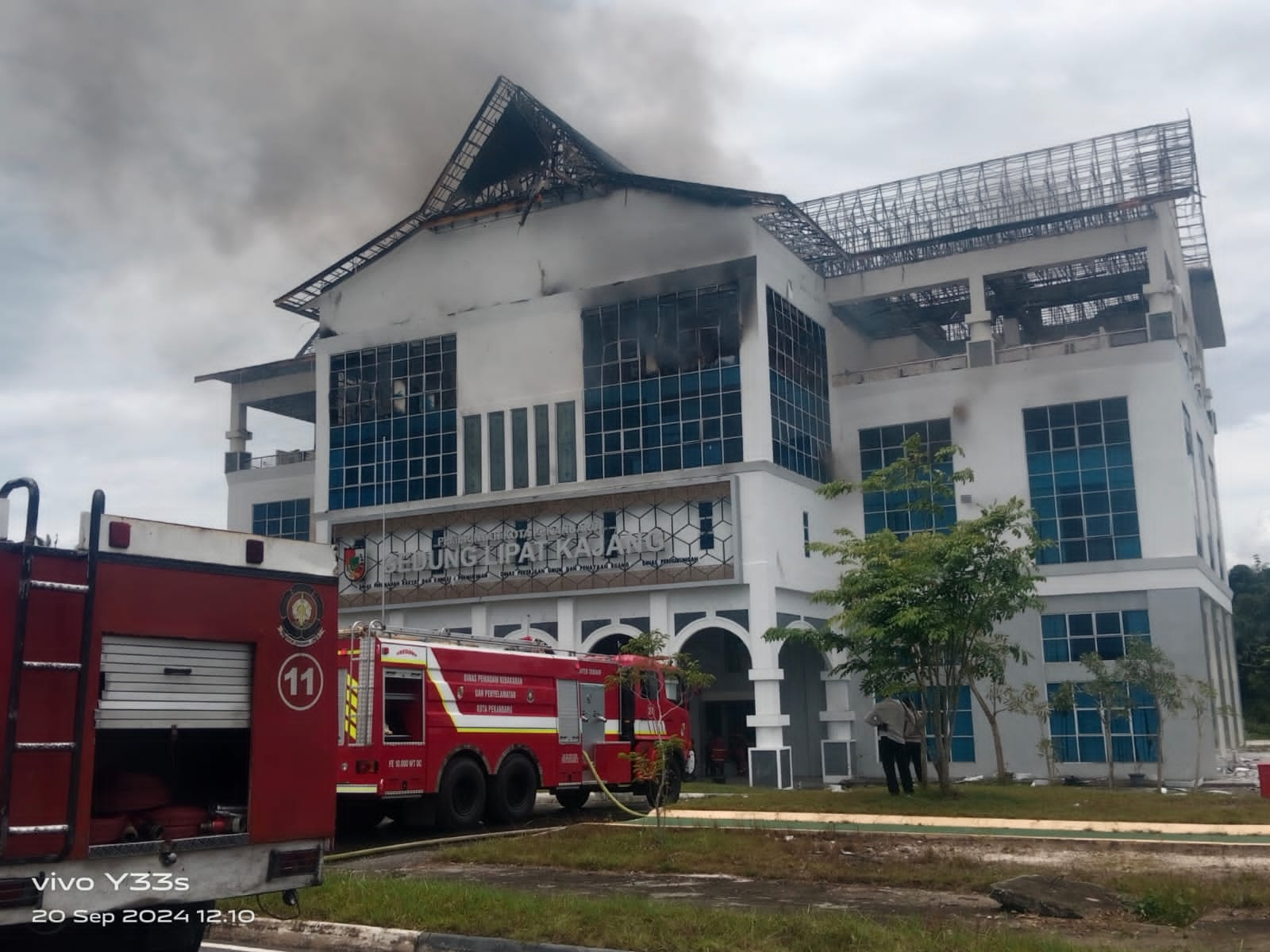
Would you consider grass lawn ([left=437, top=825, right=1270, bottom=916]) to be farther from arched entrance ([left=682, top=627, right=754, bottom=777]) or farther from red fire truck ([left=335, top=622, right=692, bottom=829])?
arched entrance ([left=682, top=627, right=754, bottom=777])

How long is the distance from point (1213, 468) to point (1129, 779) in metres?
16.8

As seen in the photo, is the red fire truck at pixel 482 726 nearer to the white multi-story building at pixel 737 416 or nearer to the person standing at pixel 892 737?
the person standing at pixel 892 737

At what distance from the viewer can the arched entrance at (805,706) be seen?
120 feet

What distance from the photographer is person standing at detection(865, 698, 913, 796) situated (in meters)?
18.2

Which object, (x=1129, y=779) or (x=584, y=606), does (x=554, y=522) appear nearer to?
(x=584, y=606)

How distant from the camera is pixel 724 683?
124 ft

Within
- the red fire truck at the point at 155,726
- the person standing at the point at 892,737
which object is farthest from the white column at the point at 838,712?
the red fire truck at the point at 155,726

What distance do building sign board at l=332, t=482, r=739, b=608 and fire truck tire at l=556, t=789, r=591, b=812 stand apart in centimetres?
1144

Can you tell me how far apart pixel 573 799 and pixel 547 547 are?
13.6m

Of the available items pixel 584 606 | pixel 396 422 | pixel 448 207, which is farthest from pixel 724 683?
pixel 448 207

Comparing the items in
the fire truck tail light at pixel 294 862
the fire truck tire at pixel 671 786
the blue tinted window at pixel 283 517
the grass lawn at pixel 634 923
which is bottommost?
the grass lawn at pixel 634 923

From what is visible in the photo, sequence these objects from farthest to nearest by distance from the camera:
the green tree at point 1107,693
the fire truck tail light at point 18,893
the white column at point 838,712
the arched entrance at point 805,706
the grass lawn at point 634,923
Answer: the arched entrance at point 805,706, the white column at point 838,712, the green tree at point 1107,693, the grass lawn at point 634,923, the fire truck tail light at point 18,893

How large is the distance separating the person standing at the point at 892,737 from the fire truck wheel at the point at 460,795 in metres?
5.82

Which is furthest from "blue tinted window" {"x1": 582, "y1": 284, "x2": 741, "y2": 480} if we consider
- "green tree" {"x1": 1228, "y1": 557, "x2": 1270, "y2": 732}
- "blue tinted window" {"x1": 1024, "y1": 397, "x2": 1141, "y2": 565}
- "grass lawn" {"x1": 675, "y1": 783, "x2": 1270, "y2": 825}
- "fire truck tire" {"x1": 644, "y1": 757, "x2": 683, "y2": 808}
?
"green tree" {"x1": 1228, "y1": 557, "x2": 1270, "y2": 732}
